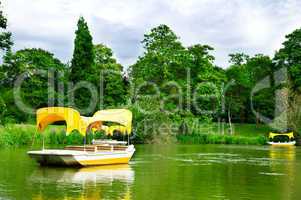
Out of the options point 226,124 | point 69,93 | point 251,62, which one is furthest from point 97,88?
point 251,62

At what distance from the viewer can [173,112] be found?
2591 inches

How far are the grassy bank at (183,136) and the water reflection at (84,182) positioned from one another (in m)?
8.05

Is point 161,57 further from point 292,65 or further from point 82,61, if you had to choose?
point 292,65

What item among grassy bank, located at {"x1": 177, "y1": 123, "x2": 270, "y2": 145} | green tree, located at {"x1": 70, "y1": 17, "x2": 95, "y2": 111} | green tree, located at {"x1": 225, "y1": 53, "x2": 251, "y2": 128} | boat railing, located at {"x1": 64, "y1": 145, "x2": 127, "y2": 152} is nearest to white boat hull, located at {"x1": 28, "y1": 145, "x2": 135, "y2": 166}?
boat railing, located at {"x1": 64, "y1": 145, "x2": 127, "y2": 152}

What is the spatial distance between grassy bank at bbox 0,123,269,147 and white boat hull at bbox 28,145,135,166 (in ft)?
19.2

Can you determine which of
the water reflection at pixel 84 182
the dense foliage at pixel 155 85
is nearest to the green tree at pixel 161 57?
the dense foliage at pixel 155 85

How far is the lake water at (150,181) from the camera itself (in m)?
18.7

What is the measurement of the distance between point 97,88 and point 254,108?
24949mm

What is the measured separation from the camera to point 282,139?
217 feet

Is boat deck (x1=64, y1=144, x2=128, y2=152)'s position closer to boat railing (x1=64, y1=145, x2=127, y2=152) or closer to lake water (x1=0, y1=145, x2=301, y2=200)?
boat railing (x1=64, y1=145, x2=127, y2=152)

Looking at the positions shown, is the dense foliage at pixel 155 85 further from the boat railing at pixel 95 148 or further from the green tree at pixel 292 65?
the boat railing at pixel 95 148

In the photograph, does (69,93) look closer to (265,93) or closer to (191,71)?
(191,71)

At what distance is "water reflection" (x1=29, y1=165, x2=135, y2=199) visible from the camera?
18188 mm

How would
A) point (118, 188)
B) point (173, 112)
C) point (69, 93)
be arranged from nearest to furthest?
point (118, 188), point (173, 112), point (69, 93)
